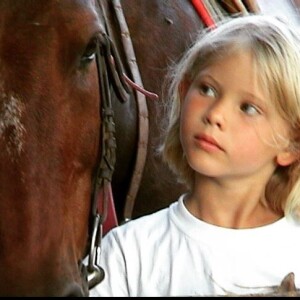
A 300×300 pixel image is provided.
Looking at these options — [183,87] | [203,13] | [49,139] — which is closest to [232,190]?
[183,87]

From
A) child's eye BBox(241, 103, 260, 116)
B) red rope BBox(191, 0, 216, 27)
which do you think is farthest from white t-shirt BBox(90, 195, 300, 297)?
red rope BBox(191, 0, 216, 27)

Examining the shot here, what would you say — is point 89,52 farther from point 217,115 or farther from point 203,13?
point 203,13

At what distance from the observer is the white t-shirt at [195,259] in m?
1.64

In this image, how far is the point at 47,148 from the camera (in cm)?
167

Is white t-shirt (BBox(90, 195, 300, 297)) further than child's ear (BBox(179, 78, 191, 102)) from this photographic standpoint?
No

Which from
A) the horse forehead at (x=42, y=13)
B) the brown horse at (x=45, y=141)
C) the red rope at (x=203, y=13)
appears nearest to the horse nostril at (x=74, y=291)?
the brown horse at (x=45, y=141)

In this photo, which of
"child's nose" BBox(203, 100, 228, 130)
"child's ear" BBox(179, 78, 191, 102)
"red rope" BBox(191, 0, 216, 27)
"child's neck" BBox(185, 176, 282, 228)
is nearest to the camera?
"child's nose" BBox(203, 100, 228, 130)

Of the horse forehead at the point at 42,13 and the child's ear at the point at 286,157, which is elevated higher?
the horse forehead at the point at 42,13

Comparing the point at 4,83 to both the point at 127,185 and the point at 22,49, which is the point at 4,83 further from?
the point at 127,185

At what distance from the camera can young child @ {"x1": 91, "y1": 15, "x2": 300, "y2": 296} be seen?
5.39ft

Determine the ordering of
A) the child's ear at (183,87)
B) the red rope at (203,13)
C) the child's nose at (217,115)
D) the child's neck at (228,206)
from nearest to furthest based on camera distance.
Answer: the child's nose at (217,115), the child's neck at (228,206), the child's ear at (183,87), the red rope at (203,13)

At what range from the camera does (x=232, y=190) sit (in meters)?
1.73

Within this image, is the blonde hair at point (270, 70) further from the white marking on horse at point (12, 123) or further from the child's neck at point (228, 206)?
the white marking on horse at point (12, 123)

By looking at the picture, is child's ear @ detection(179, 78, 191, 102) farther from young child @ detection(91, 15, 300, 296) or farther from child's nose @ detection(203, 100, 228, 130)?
child's nose @ detection(203, 100, 228, 130)
